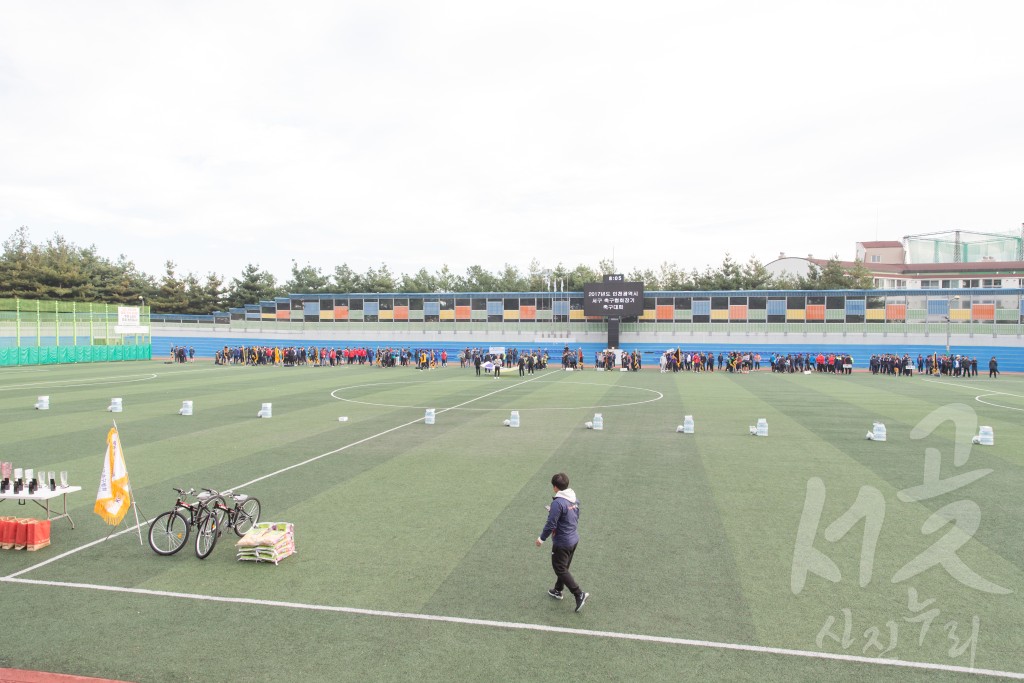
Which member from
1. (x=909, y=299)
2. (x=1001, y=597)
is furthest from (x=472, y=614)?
(x=909, y=299)

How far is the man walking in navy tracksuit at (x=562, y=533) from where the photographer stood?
789 centimetres

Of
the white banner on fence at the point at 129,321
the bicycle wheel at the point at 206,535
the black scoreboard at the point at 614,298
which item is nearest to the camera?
the bicycle wheel at the point at 206,535

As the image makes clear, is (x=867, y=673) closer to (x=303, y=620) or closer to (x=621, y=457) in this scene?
(x=303, y=620)

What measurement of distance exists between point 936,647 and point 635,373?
44.6 m

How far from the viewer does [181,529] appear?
9828mm

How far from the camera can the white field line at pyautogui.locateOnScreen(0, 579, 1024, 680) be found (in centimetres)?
653

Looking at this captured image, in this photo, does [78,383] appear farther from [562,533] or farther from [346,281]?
[346,281]

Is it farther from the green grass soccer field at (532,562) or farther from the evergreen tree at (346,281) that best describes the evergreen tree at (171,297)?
the green grass soccer field at (532,562)

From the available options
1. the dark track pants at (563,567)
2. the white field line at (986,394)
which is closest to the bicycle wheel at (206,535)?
the dark track pants at (563,567)

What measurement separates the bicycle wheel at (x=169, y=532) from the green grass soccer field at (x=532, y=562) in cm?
22

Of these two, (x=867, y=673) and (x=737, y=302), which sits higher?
(x=737, y=302)

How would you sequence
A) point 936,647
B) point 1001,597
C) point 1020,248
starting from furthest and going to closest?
1. point 1020,248
2. point 1001,597
3. point 936,647

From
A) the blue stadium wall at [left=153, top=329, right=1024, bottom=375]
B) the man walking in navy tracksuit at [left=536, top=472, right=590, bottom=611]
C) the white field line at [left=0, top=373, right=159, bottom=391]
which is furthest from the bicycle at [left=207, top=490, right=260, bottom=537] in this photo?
the blue stadium wall at [left=153, top=329, right=1024, bottom=375]

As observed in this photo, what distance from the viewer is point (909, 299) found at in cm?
6147
